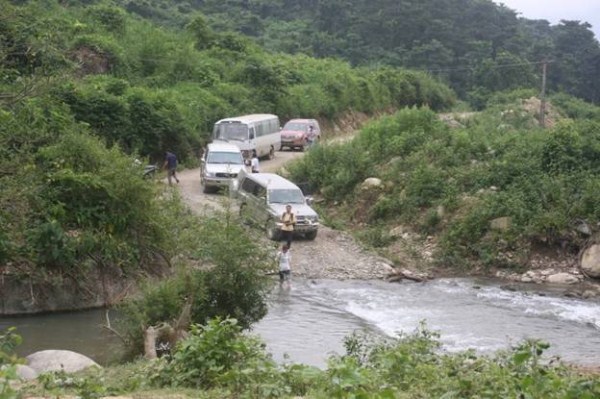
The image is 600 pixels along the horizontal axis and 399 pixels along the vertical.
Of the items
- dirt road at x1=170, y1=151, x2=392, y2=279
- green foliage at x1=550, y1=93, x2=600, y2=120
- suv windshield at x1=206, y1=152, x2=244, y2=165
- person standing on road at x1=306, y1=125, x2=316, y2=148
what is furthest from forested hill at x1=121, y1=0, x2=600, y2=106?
dirt road at x1=170, y1=151, x2=392, y2=279

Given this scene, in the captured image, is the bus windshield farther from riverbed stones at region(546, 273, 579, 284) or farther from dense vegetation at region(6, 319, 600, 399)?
dense vegetation at region(6, 319, 600, 399)

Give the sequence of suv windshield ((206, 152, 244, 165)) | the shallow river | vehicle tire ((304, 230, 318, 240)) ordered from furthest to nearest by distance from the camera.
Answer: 1. suv windshield ((206, 152, 244, 165))
2. vehicle tire ((304, 230, 318, 240))
3. the shallow river

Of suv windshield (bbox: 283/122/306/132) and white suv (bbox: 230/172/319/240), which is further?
suv windshield (bbox: 283/122/306/132)

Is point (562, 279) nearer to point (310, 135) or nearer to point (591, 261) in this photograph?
point (591, 261)

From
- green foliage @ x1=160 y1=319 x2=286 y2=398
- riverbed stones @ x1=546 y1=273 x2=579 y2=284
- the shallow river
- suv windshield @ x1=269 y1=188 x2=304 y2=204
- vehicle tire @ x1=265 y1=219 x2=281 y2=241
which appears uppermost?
green foliage @ x1=160 y1=319 x2=286 y2=398

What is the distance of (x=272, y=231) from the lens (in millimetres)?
27141

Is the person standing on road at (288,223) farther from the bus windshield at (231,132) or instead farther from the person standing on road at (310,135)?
the person standing on road at (310,135)

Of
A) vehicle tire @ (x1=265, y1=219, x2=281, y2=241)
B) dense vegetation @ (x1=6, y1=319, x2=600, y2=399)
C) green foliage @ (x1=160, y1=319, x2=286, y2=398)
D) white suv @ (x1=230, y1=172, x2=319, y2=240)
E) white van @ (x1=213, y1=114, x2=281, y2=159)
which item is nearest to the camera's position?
dense vegetation @ (x1=6, y1=319, x2=600, y2=399)

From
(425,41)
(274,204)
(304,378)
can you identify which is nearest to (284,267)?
(274,204)

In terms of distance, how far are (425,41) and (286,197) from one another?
171 feet

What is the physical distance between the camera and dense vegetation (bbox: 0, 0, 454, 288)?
600 inches

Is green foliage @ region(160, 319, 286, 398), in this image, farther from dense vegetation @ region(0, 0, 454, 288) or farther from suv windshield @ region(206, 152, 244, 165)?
suv windshield @ region(206, 152, 244, 165)

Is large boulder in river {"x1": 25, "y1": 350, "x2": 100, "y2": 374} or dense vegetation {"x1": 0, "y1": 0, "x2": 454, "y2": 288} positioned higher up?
dense vegetation {"x1": 0, "y1": 0, "x2": 454, "y2": 288}

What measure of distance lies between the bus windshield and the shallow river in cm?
1365
